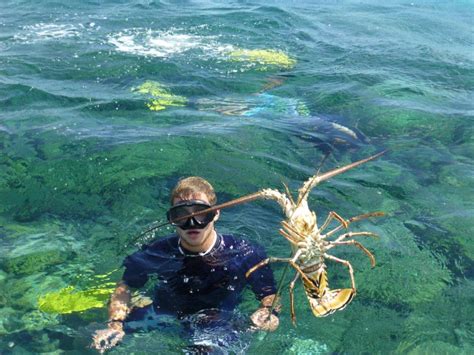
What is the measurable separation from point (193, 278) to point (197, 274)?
5 centimetres

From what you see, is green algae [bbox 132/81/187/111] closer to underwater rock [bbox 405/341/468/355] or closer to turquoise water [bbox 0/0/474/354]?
turquoise water [bbox 0/0/474/354]

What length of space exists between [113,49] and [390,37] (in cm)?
955

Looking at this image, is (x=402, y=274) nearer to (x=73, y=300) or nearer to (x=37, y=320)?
(x=73, y=300)

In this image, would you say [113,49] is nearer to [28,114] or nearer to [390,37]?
[28,114]

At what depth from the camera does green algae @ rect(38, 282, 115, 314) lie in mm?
4699

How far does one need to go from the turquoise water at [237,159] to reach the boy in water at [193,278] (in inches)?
8.4

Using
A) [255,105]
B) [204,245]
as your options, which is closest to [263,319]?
[204,245]

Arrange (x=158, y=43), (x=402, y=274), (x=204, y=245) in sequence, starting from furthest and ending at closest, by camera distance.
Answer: (x=158, y=43)
(x=402, y=274)
(x=204, y=245)

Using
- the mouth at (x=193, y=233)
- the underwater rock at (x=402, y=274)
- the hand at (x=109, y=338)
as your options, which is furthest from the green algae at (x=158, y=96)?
the hand at (x=109, y=338)

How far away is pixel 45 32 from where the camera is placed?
15.5 meters

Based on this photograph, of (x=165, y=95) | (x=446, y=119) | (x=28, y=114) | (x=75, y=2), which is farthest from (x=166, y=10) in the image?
(x=446, y=119)

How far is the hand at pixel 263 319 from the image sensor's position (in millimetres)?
3949

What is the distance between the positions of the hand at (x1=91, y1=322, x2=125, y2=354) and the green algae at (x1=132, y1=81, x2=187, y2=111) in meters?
6.13

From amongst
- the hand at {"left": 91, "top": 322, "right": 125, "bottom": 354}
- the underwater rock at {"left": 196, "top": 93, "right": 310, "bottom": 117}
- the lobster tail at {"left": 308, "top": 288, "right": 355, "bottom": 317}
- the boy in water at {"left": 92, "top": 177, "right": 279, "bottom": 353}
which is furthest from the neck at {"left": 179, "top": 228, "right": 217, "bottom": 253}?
the underwater rock at {"left": 196, "top": 93, "right": 310, "bottom": 117}
